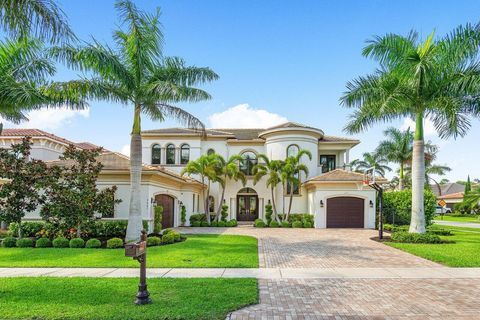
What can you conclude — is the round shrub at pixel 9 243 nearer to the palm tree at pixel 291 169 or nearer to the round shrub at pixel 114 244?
the round shrub at pixel 114 244

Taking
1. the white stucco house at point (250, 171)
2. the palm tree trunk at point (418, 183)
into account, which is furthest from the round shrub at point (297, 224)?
the palm tree trunk at point (418, 183)

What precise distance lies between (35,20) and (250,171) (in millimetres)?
23205

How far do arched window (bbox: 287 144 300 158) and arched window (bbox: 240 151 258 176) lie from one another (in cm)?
332

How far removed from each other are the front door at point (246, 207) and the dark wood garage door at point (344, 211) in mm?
7537

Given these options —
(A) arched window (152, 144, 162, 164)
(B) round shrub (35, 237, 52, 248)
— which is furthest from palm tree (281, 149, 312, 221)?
(B) round shrub (35, 237, 52, 248)

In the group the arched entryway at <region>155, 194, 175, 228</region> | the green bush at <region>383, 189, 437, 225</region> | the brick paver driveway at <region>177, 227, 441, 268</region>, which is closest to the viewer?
the brick paver driveway at <region>177, 227, 441, 268</region>

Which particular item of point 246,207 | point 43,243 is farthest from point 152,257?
point 246,207

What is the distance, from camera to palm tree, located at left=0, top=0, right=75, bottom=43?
655 cm

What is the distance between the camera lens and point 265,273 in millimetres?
8805

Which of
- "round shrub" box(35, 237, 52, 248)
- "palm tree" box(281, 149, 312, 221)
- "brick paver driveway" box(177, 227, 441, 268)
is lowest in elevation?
"brick paver driveway" box(177, 227, 441, 268)

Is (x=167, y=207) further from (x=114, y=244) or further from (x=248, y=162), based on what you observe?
(x=248, y=162)

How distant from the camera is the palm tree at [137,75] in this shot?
12.2 meters

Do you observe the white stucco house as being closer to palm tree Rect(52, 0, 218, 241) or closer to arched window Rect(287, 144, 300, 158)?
arched window Rect(287, 144, 300, 158)

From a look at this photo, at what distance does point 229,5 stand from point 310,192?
17.0 metres
